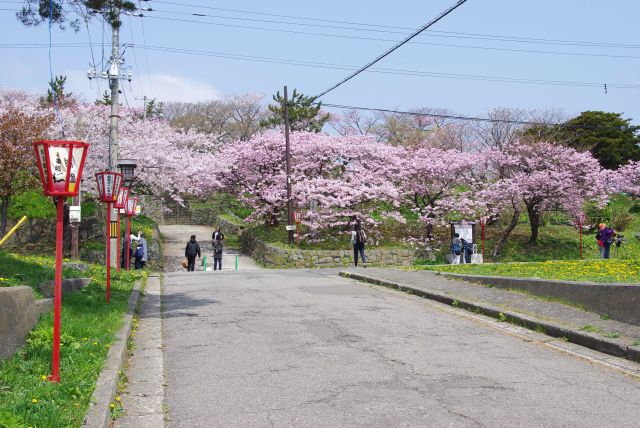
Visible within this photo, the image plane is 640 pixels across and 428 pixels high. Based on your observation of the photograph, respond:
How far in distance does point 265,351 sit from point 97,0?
671cm

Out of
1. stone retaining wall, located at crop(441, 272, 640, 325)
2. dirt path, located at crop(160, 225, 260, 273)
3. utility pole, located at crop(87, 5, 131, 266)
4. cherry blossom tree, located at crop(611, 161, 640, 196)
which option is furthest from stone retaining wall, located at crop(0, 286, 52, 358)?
cherry blossom tree, located at crop(611, 161, 640, 196)

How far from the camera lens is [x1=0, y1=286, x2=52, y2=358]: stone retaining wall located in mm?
6211

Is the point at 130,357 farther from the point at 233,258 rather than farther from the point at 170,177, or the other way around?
the point at 170,177

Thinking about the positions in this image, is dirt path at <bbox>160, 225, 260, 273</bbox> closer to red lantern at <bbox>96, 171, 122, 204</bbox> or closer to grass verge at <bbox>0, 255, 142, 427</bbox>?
red lantern at <bbox>96, 171, 122, 204</bbox>

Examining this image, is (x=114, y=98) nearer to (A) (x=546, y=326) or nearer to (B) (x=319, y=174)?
(B) (x=319, y=174)

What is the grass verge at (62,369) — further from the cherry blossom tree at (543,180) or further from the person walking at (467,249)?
the cherry blossom tree at (543,180)

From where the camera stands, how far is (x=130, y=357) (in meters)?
7.43

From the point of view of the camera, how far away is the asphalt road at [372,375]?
16.3 ft

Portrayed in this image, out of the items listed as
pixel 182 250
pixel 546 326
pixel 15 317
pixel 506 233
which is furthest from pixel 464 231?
pixel 15 317

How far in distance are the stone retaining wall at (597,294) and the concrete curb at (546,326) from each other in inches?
36.7

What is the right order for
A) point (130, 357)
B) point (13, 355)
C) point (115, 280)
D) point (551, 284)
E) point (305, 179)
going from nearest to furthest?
point (13, 355) → point (130, 357) → point (551, 284) → point (115, 280) → point (305, 179)

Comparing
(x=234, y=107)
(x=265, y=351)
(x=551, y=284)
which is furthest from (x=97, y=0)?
(x=234, y=107)

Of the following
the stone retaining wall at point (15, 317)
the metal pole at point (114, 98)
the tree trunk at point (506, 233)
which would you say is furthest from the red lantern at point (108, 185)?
the tree trunk at point (506, 233)

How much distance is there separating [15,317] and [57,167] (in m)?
1.90
